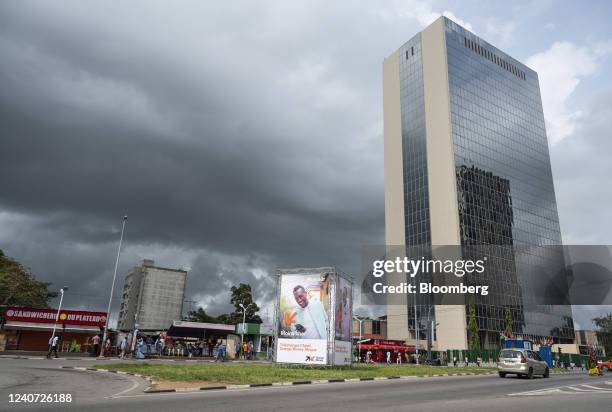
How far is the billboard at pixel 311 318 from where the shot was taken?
25.9 meters

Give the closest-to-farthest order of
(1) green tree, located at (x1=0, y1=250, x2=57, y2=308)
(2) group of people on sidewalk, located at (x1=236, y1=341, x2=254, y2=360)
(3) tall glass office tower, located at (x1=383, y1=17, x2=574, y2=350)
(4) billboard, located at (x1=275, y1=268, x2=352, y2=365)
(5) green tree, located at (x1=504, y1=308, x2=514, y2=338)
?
1. (4) billboard, located at (x1=275, y1=268, x2=352, y2=365)
2. (2) group of people on sidewalk, located at (x1=236, y1=341, x2=254, y2=360)
3. (1) green tree, located at (x1=0, y1=250, x2=57, y2=308)
4. (5) green tree, located at (x1=504, y1=308, x2=514, y2=338)
5. (3) tall glass office tower, located at (x1=383, y1=17, x2=574, y2=350)

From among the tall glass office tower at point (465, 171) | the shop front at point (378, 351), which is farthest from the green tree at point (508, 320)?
the shop front at point (378, 351)

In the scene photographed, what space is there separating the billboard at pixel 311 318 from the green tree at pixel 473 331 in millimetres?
53046

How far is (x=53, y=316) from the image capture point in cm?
3969

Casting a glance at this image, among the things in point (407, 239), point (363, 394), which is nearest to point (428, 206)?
point (407, 239)

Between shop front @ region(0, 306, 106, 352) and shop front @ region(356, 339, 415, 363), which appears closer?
shop front @ region(0, 306, 106, 352)

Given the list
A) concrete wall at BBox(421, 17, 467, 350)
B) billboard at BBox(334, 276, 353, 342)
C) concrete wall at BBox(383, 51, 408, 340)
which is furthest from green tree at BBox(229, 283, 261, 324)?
billboard at BBox(334, 276, 353, 342)

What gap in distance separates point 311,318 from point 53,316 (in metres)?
27.3

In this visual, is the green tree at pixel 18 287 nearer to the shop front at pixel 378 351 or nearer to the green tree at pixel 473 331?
the shop front at pixel 378 351

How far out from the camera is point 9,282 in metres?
53.3

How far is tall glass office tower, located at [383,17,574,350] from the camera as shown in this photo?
82.2 meters

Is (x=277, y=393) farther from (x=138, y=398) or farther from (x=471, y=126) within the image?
(x=471, y=126)

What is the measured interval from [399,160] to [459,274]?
28577 millimetres

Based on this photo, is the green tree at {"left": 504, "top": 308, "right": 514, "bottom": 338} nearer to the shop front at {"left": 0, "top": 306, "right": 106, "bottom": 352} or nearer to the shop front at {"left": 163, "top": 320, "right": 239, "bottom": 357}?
the shop front at {"left": 163, "top": 320, "right": 239, "bottom": 357}
